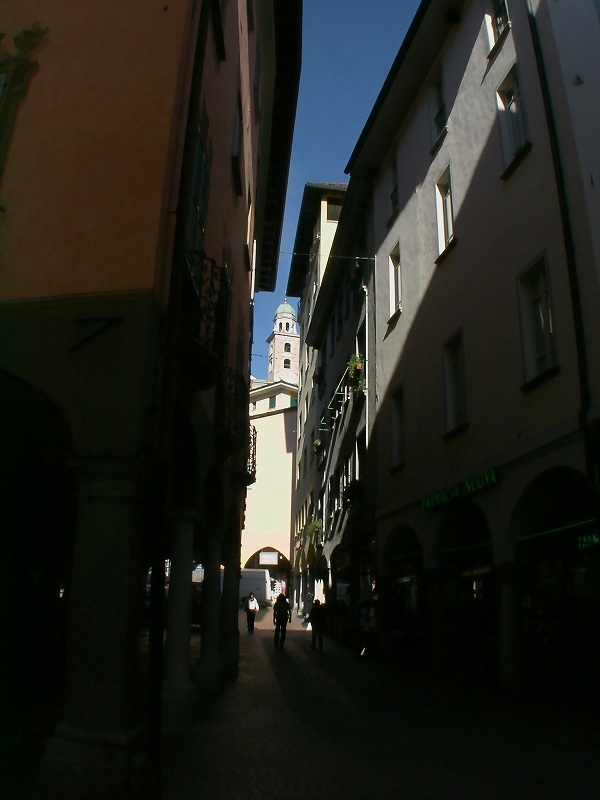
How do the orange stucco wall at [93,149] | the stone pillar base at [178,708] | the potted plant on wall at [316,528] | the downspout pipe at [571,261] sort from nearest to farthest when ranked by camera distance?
the orange stucco wall at [93,149] → the stone pillar base at [178,708] → the downspout pipe at [571,261] → the potted plant on wall at [316,528]

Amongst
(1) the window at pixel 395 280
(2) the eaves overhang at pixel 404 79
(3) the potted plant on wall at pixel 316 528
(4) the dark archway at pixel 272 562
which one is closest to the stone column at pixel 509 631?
(1) the window at pixel 395 280

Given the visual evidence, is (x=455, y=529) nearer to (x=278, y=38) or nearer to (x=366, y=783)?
(x=366, y=783)

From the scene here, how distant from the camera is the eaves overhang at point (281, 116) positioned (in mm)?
18516

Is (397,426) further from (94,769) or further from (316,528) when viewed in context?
(316,528)

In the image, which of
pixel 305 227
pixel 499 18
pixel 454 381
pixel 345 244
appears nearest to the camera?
pixel 499 18

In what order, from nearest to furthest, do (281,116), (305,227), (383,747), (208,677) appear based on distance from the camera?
(383,747) < (208,677) < (281,116) < (305,227)

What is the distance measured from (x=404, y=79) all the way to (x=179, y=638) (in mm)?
15186

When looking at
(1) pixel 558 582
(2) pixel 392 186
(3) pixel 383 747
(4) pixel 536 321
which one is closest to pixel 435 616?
(1) pixel 558 582

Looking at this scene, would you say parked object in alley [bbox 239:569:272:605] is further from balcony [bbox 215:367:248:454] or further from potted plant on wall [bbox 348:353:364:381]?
balcony [bbox 215:367:248:454]

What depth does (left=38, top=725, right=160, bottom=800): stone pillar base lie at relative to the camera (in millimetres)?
5707

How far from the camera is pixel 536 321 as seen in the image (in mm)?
11984

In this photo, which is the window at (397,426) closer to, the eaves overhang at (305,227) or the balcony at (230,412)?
the balcony at (230,412)

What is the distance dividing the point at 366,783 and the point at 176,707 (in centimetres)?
330

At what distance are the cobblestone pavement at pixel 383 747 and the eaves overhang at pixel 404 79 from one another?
14318mm
